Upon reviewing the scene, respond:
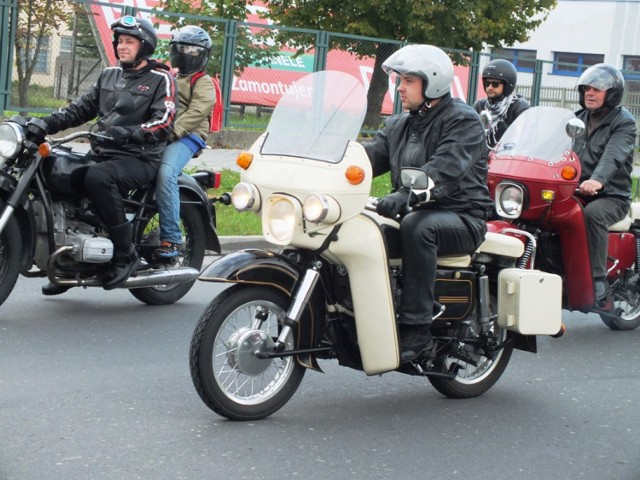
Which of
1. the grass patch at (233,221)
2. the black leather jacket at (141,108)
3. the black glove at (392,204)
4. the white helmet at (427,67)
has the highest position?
the white helmet at (427,67)

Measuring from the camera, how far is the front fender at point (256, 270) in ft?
18.1

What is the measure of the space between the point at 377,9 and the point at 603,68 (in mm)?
19049

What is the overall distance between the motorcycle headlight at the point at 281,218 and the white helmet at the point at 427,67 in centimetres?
100

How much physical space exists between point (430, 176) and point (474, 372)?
132 cm

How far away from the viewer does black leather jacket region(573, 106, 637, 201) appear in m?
8.58

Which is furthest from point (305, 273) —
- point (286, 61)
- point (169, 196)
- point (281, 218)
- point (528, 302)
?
point (286, 61)

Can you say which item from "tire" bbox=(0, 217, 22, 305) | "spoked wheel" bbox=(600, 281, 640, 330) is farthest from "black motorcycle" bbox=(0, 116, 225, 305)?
"spoked wheel" bbox=(600, 281, 640, 330)

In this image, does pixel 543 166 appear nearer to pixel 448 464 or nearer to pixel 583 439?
pixel 583 439

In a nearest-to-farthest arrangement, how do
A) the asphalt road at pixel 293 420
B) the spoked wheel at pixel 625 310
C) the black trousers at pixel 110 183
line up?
the asphalt road at pixel 293 420
the black trousers at pixel 110 183
the spoked wheel at pixel 625 310

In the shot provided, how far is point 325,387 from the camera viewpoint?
6719 millimetres

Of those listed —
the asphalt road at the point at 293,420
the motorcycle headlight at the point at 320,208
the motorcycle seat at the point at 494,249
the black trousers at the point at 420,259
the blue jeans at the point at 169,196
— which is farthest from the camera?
the blue jeans at the point at 169,196

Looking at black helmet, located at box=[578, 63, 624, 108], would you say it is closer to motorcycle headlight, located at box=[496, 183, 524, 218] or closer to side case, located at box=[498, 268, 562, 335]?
motorcycle headlight, located at box=[496, 183, 524, 218]

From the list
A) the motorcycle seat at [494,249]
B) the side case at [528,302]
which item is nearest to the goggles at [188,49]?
the motorcycle seat at [494,249]

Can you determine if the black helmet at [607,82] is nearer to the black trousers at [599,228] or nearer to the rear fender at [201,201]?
the black trousers at [599,228]
